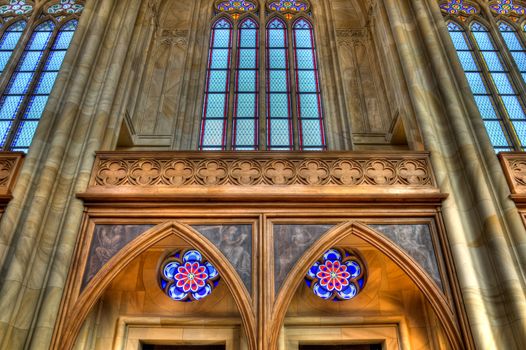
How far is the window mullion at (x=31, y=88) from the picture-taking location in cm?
888

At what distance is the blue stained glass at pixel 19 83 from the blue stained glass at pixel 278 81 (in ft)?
18.1

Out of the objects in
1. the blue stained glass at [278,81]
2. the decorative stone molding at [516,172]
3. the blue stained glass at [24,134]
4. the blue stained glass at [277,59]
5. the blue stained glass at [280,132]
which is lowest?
the decorative stone molding at [516,172]

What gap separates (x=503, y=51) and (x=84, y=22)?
967 cm

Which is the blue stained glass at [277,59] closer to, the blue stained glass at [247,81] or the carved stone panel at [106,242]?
the blue stained glass at [247,81]

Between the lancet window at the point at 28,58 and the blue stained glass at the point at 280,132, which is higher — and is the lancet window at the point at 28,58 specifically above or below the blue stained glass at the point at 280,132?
above

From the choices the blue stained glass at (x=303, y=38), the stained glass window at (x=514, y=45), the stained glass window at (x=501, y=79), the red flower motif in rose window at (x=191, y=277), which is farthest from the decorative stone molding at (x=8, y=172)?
the stained glass window at (x=514, y=45)

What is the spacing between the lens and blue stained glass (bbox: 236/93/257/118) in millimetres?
9953

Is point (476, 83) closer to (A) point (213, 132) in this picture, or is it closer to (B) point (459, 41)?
(B) point (459, 41)

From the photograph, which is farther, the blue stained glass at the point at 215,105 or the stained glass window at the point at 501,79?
the blue stained glass at the point at 215,105

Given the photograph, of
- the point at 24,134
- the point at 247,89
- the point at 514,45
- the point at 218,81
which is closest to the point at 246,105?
the point at 247,89

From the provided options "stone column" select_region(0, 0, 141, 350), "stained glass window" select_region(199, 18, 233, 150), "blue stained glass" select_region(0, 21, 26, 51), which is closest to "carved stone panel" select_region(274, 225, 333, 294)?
"stone column" select_region(0, 0, 141, 350)

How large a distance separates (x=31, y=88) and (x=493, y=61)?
10873 millimetres

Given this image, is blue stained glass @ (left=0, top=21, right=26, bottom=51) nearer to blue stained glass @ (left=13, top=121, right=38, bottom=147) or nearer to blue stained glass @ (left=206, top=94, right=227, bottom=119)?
blue stained glass @ (left=13, top=121, right=38, bottom=147)

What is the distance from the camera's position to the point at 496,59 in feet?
34.8
